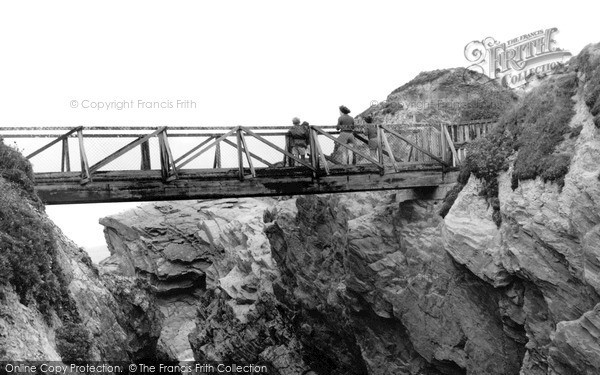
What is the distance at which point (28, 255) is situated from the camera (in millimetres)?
13023

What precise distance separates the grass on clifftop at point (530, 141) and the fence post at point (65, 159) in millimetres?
11274

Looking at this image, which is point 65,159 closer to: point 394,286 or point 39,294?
point 39,294

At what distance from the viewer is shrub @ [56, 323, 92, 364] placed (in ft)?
43.5

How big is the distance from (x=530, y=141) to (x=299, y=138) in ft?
24.6

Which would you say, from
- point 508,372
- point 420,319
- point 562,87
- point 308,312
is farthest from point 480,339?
point 308,312

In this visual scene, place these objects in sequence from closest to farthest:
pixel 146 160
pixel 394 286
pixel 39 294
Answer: pixel 39 294, pixel 146 160, pixel 394 286

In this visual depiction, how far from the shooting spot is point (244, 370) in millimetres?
37375

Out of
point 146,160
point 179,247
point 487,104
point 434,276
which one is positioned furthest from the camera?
point 179,247

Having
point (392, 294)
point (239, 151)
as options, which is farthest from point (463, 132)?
point (239, 151)

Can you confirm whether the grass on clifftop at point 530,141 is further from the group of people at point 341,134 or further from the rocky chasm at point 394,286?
the group of people at point 341,134

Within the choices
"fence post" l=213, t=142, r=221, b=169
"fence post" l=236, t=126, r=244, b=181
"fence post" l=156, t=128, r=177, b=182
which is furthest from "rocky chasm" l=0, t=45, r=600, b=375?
"fence post" l=236, t=126, r=244, b=181

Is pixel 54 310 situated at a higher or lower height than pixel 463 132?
lower

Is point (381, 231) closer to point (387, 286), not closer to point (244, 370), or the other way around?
point (387, 286)

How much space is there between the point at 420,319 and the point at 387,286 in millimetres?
1829
